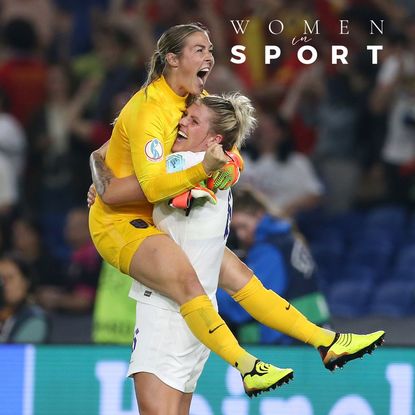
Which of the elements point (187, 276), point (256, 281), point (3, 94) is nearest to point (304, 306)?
point (256, 281)

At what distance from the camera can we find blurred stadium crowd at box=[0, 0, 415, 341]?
32.2 feet

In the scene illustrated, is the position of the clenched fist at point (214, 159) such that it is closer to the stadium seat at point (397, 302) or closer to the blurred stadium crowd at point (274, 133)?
the blurred stadium crowd at point (274, 133)

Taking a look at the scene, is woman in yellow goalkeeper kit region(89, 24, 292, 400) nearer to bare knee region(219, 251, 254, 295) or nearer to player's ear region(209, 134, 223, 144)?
player's ear region(209, 134, 223, 144)

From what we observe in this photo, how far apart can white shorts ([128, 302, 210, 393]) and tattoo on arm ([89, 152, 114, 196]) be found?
1.61 feet

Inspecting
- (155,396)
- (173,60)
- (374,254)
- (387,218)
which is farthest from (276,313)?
(387,218)

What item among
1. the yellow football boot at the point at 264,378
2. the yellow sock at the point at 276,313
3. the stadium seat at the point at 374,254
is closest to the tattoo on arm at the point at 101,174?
the yellow sock at the point at 276,313

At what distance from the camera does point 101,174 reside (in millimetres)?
5953

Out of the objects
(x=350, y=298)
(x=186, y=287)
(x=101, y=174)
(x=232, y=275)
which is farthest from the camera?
(x=350, y=298)

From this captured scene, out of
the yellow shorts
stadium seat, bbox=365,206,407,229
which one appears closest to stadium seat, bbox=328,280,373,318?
stadium seat, bbox=365,206,407,229

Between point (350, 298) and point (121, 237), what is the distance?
401 centimetres

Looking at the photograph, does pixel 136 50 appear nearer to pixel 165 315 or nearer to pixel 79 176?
pixel 79 176

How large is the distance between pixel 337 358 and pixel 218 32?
4.68 meters

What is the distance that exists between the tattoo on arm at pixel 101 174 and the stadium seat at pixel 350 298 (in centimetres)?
382

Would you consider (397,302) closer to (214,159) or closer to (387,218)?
(387,218)
